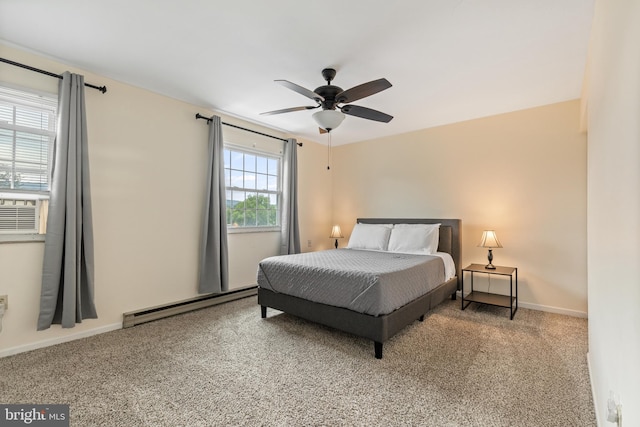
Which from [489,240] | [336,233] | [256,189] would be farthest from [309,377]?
[336,233]

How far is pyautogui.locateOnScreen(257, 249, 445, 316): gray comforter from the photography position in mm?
2410

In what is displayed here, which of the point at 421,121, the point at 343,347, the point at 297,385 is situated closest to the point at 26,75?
the point at 297,385

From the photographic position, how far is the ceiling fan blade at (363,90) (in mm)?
2250

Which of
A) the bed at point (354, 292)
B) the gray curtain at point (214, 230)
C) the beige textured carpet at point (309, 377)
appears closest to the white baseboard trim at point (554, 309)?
the beige textured carpet at point (309, 377)

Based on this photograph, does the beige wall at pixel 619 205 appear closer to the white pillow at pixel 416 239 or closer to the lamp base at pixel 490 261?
the lamp base at pixel 490 261

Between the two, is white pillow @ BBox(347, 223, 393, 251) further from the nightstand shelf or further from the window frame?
the window frame

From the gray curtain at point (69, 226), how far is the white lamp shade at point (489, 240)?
428cm

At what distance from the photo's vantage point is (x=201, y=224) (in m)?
3.69

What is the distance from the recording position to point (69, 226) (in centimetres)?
253

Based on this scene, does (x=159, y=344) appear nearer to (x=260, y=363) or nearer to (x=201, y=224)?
(x=260, y=363)

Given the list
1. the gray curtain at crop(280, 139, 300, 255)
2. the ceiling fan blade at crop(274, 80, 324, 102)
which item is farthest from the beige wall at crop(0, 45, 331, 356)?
the ceiling fan blade at crop(274, 80, 324, 102)

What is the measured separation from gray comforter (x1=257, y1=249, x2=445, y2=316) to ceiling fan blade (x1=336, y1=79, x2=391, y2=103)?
5.02 ft

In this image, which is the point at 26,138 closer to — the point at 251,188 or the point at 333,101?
the point at 251,188

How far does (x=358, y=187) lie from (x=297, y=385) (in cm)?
382
